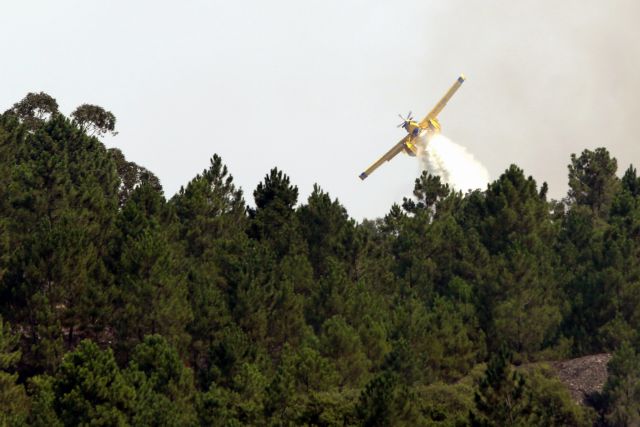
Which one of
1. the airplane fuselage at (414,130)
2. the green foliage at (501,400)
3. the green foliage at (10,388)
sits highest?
the airplane fuselage at (414,130)

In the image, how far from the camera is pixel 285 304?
293 ft

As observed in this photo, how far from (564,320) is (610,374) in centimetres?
1248

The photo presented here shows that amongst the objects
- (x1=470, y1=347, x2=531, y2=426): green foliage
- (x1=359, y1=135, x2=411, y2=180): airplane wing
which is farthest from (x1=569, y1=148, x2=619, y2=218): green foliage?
(x1=470, y1=347, x2=531, y2=426): green foliage

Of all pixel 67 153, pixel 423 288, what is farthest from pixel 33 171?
pixel 423 288

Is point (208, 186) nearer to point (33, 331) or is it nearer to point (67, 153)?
point (67, 153)

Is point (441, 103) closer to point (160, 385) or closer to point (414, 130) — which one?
point (414, 130)

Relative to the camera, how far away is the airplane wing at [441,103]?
129 meters

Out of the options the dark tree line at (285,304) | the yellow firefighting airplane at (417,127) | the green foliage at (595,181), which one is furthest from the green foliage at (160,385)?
the green foliage at (595,181)

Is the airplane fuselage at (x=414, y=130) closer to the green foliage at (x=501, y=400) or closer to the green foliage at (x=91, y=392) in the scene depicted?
the green foliage at (x=501, y=400)

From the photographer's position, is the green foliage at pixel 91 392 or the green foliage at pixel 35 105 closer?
the green foliage at pixel 91 392

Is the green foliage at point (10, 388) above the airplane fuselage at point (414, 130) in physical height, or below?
below

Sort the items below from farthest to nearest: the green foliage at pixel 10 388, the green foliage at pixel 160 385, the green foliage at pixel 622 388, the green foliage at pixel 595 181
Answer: the green foliage at pixel 595 181, the green foliage at pixel 622 388, the green foliage at pixel 10 388, the green foliage at pixel 160 385

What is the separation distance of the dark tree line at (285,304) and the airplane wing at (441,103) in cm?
977

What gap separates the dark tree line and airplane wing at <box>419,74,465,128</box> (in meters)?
9.77
